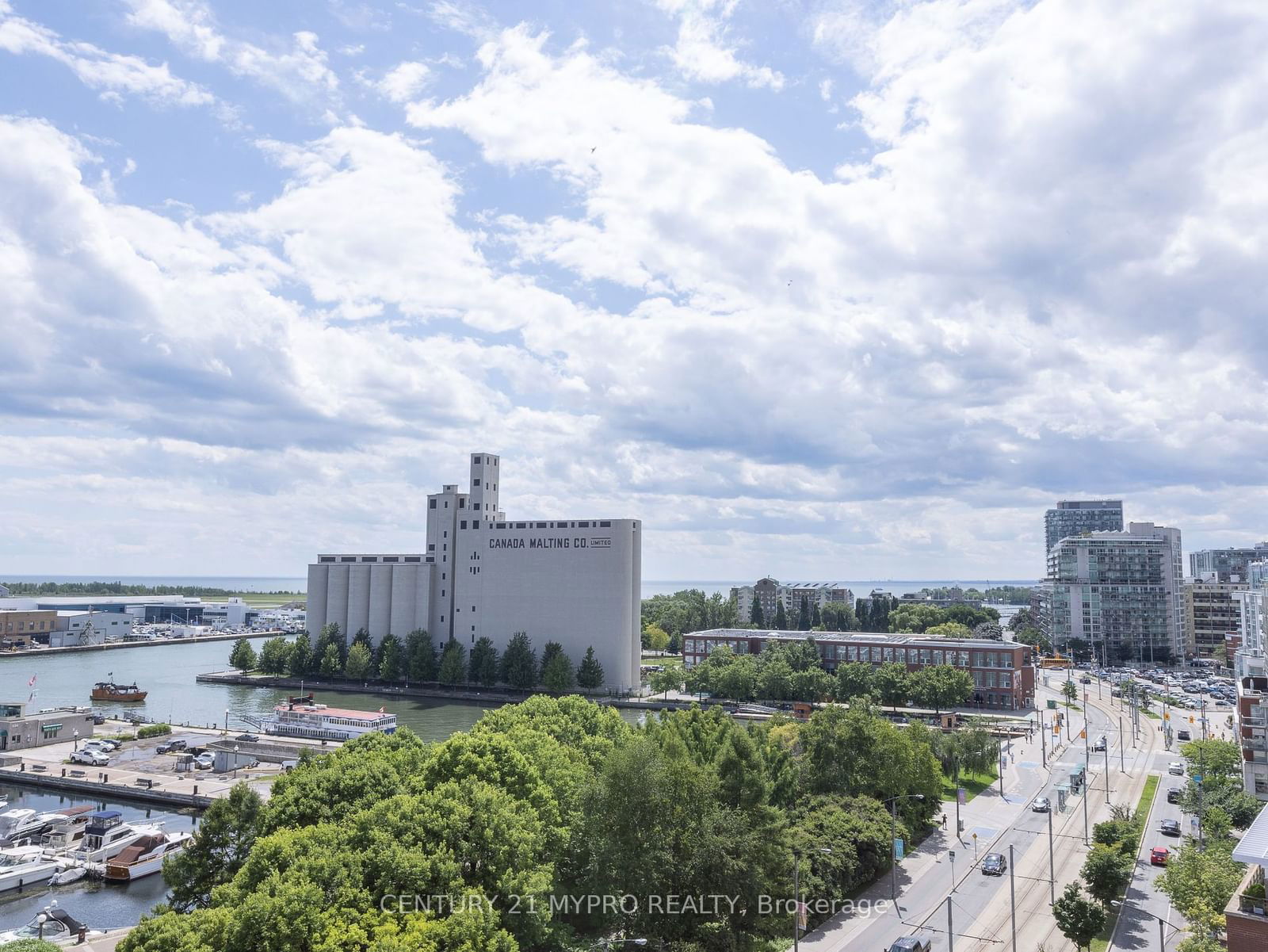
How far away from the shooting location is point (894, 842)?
32312 millimetres

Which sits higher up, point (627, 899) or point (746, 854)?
point (746, 854)

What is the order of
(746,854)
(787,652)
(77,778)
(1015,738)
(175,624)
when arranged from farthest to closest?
(175,624), (787,652), (1015,738), (77,778), (746,854)

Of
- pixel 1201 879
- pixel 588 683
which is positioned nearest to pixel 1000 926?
pixel 1201 879

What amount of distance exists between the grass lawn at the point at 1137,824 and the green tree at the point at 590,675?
173 feet

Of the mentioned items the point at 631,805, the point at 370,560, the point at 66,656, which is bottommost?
the point at 66,656

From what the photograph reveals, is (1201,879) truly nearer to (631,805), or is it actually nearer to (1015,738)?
(631,805)

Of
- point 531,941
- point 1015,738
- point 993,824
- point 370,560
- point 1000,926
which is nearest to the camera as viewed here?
point 531,941

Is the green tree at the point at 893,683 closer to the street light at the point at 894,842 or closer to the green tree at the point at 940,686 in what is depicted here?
the green tree at the point at 940,686

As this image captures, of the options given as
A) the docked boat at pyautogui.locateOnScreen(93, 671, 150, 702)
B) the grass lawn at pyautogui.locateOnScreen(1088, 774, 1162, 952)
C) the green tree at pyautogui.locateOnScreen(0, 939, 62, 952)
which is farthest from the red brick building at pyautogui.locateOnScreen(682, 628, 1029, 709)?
the green tree at pyautogui.locateOnScreen(0, 939, 62, 952)

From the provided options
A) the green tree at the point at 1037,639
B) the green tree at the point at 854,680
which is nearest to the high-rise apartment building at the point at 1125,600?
the green tree at the point at 1037,639

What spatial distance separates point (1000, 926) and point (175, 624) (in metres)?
193

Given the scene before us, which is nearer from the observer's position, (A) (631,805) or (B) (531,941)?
(B) (531,941)

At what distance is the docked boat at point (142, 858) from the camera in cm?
3816

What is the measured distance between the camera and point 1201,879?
25.3 m
